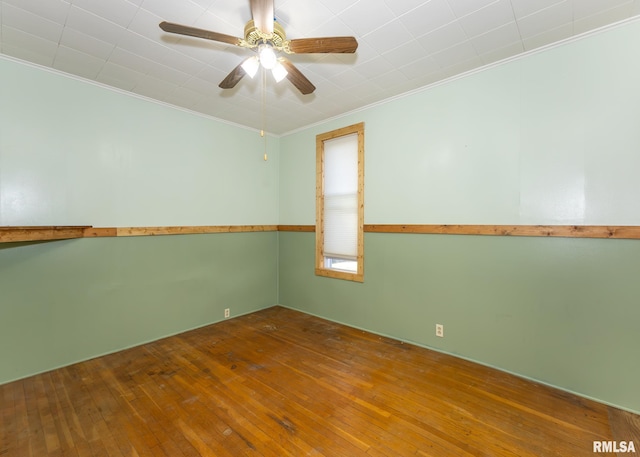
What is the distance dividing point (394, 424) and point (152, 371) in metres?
2.38

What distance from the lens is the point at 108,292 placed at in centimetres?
316

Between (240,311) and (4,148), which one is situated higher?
(4,148)

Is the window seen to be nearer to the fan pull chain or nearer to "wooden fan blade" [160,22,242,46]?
the fan pull chain

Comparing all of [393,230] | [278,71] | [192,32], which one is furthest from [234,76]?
[393,230]

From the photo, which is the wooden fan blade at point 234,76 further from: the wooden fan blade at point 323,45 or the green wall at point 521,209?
the green wall at point 521,209

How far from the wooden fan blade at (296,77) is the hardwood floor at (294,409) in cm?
271

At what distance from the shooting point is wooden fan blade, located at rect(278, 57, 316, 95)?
6.84 ft

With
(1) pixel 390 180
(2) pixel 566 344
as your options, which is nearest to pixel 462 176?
(1) pixel 390 180

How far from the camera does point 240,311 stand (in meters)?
4.43

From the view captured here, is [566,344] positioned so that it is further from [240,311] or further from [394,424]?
[240,311]

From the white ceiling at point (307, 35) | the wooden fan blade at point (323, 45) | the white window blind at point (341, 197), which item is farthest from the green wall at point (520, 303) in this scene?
the wooden fan blade at point (323, 45)

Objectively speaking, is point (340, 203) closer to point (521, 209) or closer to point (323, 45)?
point (521, 209)

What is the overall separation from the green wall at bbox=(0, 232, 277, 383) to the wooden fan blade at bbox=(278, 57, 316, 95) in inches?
103

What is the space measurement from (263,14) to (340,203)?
2.74 meters
